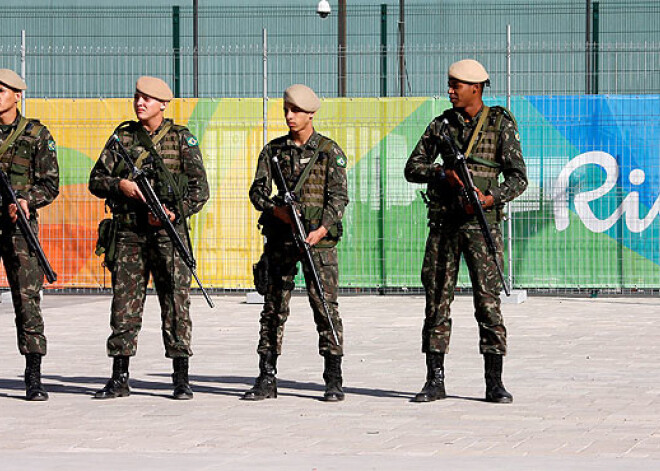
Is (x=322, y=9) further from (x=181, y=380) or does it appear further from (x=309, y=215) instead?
(x=181, y=380)

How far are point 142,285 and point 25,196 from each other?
846mm

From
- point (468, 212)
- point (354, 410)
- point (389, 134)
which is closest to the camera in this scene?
point (354, 410)

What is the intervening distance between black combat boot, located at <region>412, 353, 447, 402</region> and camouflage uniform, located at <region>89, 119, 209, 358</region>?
139 centimetres

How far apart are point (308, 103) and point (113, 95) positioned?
8917 millimetres

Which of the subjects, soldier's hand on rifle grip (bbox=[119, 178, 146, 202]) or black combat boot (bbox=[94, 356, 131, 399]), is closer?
soldier's hand on rifle grip (bbox=[119, 178, 146, 202])

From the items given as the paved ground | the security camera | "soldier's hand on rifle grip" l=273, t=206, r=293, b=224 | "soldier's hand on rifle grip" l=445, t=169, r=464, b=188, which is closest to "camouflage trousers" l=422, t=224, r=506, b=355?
"soldier's hand on rifle grip" l=445, t=169, r=464, b=188

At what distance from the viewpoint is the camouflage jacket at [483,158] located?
322 inches

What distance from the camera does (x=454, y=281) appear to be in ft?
27.5

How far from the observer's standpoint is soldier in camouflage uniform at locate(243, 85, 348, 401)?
27.4ft

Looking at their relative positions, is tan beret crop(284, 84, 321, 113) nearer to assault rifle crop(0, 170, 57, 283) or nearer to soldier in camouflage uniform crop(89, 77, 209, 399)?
soldier in camouflage uniform crop(89, 77, 209, 399)

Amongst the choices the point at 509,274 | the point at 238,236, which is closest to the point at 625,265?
the point at 509,274

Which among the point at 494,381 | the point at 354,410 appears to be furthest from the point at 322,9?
the point at 354,410

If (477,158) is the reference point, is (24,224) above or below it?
below

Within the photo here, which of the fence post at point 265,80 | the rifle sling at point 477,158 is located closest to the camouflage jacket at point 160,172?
the rifle sling at point 477,158
